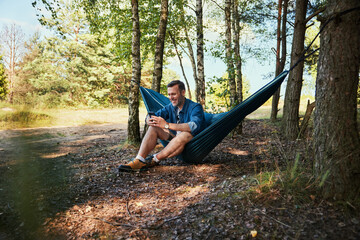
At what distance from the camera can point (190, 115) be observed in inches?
104

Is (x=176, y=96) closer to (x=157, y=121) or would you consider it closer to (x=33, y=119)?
(x=157, y=121)

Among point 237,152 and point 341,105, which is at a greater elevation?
point 341,105

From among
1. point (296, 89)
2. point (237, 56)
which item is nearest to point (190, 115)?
point (296, 89)

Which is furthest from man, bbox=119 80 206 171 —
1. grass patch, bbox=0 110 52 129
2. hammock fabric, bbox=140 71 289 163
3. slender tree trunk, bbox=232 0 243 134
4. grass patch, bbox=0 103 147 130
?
grass patch, bbox=0 110 52 129

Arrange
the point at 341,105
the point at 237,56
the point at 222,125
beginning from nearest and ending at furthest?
the point at 341,105, the point at 222,125, the point at 237,56

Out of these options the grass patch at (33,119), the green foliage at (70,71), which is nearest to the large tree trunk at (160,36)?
the grass patch at (33,119)

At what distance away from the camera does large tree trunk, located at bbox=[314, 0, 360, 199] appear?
52.9 inches

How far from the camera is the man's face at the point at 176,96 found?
2.65 meters

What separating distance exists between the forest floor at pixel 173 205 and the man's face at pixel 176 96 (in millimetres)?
743

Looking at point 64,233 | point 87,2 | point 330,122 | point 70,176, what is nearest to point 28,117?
point 87,2

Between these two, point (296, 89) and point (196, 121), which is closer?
point (196, 121)

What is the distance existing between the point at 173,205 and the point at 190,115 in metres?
1.12

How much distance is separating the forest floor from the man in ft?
0.47

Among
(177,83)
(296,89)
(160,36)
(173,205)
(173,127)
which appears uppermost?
(160,36)
